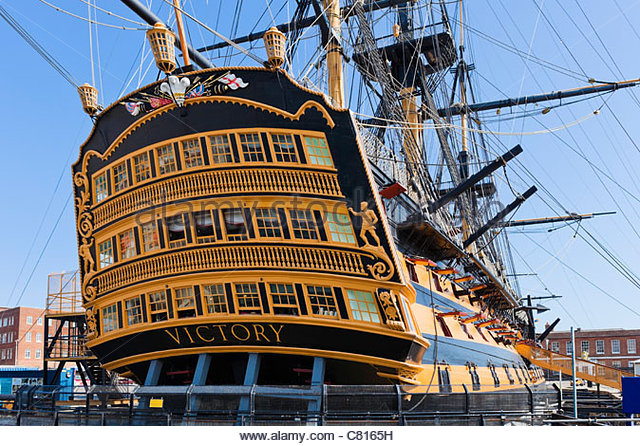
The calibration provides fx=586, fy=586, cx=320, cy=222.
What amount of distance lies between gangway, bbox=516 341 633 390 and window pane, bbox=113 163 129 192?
67.1 feet

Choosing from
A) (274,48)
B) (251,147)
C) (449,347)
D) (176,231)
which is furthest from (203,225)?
(449,347)

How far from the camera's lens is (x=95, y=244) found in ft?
54.9

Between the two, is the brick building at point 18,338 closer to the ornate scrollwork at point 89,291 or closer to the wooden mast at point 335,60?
the ornate scrollwork at point 89,291

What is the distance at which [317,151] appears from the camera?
13938 mm

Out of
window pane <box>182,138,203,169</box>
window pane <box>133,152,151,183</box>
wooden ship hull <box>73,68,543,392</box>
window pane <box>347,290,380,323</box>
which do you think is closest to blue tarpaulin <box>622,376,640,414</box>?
wooden ship hull <box>73,68,543,392</box>

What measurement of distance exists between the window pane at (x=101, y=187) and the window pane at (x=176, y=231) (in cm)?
248

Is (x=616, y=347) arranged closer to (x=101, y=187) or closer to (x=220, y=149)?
(x=220, y=149)

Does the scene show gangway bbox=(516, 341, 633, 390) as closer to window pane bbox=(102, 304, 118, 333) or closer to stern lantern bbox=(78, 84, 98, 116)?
window pane bbox=(102, 304, 118, 333)

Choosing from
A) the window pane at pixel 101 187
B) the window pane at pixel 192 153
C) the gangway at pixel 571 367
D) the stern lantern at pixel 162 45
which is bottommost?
the gangway at pixel 571 367

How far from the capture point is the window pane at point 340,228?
45.1 feet

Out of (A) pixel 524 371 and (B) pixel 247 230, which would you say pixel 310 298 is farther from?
(A) pixel 524 371

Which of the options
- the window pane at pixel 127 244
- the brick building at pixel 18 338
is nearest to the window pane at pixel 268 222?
the window pane at pixel 127 244

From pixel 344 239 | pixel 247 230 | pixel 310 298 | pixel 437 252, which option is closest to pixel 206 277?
pixel 247 230

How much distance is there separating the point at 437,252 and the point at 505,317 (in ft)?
57.9
